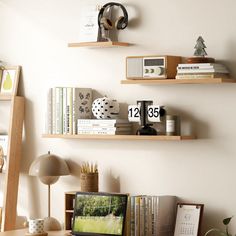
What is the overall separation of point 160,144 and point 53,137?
71 centimetres

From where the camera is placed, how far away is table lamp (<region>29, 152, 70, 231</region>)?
178 inches

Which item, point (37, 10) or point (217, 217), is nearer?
point (217, 217)

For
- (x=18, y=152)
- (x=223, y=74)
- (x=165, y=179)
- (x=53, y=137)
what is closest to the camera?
(x=223, y=74)

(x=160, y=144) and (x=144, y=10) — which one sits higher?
(x=144, y=10)

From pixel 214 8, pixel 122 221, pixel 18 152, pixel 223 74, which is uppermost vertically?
pixel 214 8

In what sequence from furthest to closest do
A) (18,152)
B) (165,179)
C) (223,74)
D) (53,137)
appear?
(18,152)
(53,137)
(165,179)
(223,74)

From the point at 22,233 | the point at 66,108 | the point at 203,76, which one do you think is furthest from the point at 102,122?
the point at 22,233

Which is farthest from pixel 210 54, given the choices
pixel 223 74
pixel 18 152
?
pixel 18 152

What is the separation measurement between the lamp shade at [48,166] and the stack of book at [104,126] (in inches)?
10.4

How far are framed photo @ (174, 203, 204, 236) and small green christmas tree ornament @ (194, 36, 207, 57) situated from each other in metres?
0.85

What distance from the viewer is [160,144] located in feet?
14.1

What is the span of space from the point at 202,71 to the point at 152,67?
317mm

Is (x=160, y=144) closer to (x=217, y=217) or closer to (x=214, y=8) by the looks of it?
(x=217, y=217)

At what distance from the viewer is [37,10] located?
15.8 ft
